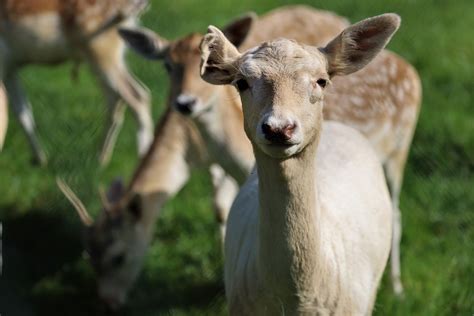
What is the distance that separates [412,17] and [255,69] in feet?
20.8

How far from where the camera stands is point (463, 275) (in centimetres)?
518

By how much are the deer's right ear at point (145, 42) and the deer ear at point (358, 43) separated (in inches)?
86.6

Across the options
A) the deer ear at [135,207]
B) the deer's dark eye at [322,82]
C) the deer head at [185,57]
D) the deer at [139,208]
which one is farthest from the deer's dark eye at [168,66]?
the deer's dark eye at [322,82]

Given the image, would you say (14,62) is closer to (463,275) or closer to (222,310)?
(222,310)

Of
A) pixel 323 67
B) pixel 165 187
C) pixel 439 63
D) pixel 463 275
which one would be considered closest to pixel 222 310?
pixel 165 187

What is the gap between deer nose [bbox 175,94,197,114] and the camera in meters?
4.92

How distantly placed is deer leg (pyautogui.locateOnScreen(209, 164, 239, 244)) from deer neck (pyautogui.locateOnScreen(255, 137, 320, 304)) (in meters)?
2.16

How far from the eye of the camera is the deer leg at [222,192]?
18.1 feet

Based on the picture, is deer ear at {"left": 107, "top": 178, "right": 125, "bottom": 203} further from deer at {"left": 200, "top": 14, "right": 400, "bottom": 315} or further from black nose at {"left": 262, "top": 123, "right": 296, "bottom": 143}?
black nose at {"left": 262, "top": 123, "right": 296, "bottom": 143}

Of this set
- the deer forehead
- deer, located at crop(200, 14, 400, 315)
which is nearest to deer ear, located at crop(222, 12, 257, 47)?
deer, located at crop(200, 14, 400, 315)

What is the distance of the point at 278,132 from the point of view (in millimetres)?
2896

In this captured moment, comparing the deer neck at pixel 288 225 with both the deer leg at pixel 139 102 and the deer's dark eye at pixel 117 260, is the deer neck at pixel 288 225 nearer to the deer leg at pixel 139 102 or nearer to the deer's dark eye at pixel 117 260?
the deer's dark eye at pixel 117 260

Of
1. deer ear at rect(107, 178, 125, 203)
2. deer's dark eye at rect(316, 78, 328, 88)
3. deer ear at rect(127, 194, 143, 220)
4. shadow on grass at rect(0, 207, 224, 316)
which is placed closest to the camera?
deer's dark eye at rect(316, 78, 328, 88)

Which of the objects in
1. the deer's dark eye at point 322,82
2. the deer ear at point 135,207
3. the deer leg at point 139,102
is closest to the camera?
the deer's dark eye at point 322,82
